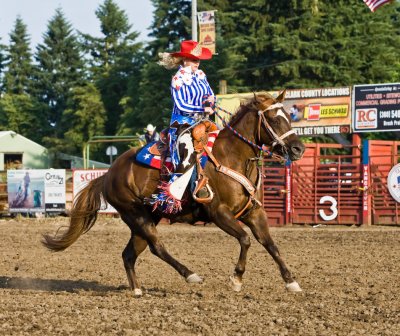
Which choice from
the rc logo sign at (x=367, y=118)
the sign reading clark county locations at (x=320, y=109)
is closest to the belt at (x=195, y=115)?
the sign reading clark county locations at (x=320, y=109)

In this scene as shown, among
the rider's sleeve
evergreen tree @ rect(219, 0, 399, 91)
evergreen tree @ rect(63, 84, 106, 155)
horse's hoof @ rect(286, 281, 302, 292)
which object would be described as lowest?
horse's hoof @ rect(286, 281, 302, 292)

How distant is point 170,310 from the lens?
7.36 metres

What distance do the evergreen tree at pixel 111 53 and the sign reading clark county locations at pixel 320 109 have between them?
36.1 meters

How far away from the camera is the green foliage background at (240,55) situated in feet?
134

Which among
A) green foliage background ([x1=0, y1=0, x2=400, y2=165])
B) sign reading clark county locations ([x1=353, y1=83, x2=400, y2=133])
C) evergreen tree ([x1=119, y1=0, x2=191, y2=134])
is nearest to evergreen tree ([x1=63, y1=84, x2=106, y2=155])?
green foliage background ([x1=0, y1=0, x2=400, y2=165])

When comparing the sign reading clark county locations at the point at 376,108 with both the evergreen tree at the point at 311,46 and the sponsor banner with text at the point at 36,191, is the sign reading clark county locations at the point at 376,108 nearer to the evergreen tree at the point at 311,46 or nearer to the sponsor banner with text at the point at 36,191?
the sponsor banner with text at the point at 36,191

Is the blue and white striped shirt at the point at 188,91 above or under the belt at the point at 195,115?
above

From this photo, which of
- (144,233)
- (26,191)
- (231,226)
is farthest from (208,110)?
(26,191)

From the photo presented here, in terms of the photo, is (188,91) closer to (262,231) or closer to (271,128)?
(271,128)

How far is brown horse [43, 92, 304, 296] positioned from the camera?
865 centimetres

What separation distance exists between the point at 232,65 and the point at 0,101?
32718 millimetres

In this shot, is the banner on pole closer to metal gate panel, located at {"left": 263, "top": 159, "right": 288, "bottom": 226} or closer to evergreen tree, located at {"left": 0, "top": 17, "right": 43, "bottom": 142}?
metal gate panel, located at {"left": 263, "top": 159, "right": 288, "bottom": 226}

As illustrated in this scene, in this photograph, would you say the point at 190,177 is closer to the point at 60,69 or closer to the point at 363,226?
the point at 363,226

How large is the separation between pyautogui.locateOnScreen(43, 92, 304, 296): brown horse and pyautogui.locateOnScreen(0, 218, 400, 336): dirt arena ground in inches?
16.3
